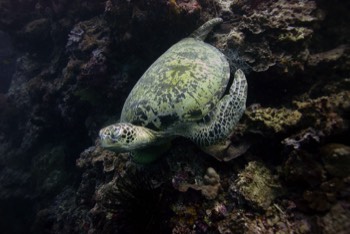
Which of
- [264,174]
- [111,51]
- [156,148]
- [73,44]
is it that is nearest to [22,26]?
[73,44]

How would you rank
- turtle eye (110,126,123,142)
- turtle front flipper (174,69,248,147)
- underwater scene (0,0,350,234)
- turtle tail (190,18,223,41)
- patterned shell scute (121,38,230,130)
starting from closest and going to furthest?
underwater scene (0,0,350,234)
turtle eye (110,126,123,142)
turtle front flipper (174,69,248,147)
patterned shell scute (121,38,230,130)
turtle tail (190,18,223,41)

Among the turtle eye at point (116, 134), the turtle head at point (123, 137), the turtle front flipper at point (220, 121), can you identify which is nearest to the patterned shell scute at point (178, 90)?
the turtle front flipper at point (220, 121)

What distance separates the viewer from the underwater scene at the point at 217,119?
2.98m

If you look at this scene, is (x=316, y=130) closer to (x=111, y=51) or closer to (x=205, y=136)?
(x=205, y=136)

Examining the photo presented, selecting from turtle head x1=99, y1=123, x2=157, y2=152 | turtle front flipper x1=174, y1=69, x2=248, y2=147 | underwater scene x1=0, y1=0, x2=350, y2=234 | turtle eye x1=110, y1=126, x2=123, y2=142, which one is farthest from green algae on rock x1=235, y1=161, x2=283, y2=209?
turtle eye x1=110, y1=126, x2=123, y2=142

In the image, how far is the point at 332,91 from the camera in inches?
147

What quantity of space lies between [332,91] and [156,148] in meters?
2.68

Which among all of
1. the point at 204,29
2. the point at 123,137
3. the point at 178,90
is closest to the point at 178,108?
the point at 178,90

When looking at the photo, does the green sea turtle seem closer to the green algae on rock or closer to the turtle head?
the turtle head

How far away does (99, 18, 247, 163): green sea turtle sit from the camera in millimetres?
3445

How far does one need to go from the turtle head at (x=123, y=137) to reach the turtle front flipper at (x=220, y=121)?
0.53 meters

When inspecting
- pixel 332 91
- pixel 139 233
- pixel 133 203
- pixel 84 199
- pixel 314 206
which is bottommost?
pixel 84 199

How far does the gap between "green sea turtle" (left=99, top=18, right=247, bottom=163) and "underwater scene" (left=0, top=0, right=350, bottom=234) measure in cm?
2

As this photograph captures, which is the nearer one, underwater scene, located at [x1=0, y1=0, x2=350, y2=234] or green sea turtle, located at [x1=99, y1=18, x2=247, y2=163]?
underwater scene, located at [x1=0, y1=0, x2=350, y2=234]
